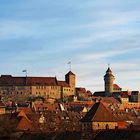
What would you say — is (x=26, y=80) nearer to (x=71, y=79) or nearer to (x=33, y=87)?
(x=33, y=87)

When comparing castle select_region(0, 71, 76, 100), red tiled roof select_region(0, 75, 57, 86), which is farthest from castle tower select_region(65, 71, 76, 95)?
red tiled roof select_region(0, 75, 57, 86)

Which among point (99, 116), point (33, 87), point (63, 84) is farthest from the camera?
point (63, 84)

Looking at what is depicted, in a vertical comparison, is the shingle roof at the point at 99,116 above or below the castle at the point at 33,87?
below

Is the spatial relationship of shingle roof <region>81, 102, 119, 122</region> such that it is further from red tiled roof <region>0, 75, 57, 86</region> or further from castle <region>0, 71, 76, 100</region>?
red tiled roof <region>0, 75, 57, 86</region>

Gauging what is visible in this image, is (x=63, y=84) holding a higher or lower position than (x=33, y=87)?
higher

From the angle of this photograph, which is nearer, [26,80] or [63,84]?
[26,80]

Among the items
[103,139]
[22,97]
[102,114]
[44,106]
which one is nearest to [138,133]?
[103,139]

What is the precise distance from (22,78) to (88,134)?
447 ft

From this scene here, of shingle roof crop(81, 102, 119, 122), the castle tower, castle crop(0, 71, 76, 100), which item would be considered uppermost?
the castle tower

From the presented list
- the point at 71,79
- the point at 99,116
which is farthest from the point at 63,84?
the point at 99,116

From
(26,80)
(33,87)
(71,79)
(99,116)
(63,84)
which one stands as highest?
(71,79)

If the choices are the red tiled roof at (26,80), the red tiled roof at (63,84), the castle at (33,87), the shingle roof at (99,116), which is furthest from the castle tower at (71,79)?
the shingle roof at (99,116)

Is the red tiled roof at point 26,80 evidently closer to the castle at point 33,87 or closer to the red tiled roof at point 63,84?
the castle at point 33,87

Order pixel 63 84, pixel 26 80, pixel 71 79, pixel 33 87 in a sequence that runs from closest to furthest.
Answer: pixel 26 80
pixel 33 87
pixel 63 84
pixel 71 79
